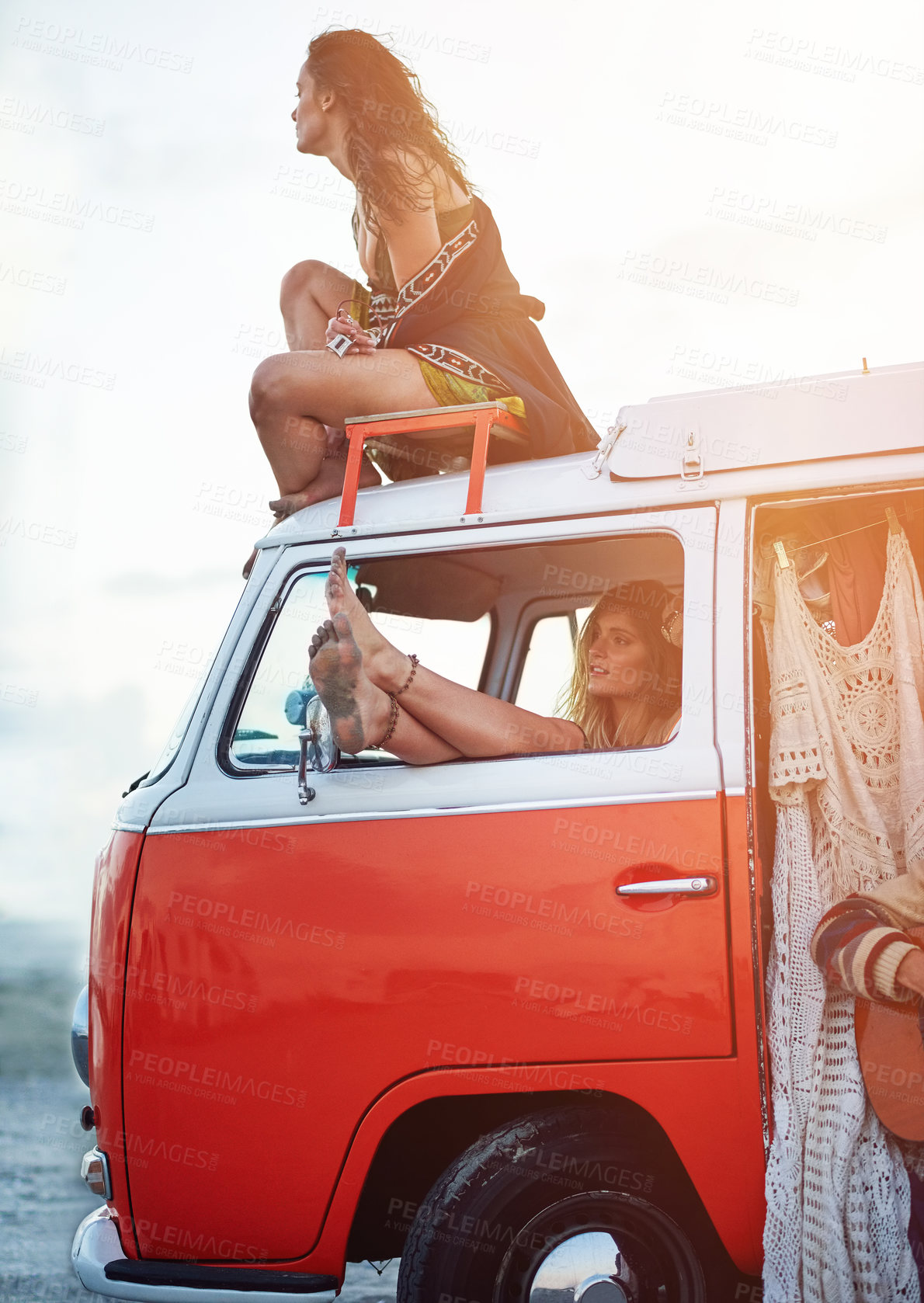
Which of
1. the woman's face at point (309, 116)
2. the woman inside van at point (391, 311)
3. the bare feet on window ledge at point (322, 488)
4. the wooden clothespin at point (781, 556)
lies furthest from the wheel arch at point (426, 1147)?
the woman's face at point (309, 116)

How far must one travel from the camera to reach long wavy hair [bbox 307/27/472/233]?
3.27m

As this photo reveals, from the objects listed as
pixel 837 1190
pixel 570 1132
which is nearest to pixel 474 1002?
pixel 570 1132

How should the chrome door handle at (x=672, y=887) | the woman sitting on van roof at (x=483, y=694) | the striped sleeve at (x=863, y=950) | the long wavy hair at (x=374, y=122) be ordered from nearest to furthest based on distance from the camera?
the striped sleeve at (x=863, y=950) → the chrome door handle at (x=672, y=887) → the woman sitting on van roof at (x=483, y=694) → the long wavy hair at (x=374, y=122)

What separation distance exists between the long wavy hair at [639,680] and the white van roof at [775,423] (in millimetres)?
702

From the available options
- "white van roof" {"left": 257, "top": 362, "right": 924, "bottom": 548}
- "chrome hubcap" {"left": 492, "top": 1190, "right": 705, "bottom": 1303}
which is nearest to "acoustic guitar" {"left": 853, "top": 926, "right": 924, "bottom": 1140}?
"chrome hubcap" {"left": 492, "top": 1190, "right": 705, "bottom": 1303}

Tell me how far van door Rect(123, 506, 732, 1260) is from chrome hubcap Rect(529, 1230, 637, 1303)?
16.3 inches

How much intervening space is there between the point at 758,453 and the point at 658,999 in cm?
130

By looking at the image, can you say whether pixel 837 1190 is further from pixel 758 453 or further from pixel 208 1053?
pixel 758 453

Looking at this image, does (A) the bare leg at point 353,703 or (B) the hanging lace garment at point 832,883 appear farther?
(A) the bare leg at point 353,703

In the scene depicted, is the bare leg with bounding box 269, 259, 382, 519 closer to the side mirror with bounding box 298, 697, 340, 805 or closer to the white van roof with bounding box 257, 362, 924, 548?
Answer: the white van roof with bounding box 257, 362, 924, 548

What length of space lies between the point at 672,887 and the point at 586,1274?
92 cm

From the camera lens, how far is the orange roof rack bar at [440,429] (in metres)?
2.67

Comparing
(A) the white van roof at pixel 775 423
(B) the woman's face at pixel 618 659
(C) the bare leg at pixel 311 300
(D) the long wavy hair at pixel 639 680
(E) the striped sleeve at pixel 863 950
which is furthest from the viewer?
(C) the bare leg at pixel 311 300

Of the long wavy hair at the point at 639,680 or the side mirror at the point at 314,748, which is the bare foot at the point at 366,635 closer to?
the side mirror at the point at 314,748
